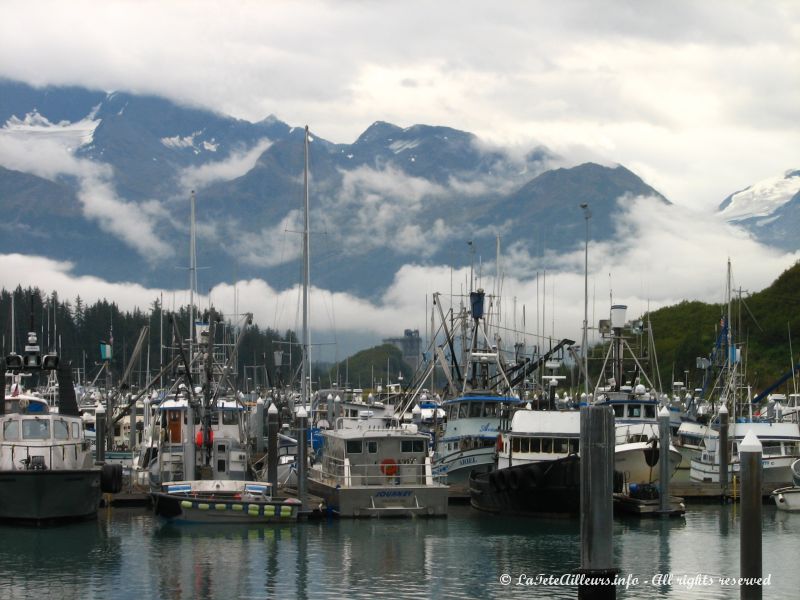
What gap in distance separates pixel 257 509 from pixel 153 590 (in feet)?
37.7

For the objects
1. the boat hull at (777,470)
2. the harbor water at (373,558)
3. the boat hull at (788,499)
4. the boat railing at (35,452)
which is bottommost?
the harbor water at (373,558)

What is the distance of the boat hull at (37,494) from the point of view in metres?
49.8

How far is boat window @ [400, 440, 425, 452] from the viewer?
54469 millimetres

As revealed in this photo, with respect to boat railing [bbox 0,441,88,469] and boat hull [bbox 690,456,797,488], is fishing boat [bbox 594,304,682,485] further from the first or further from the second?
boat railing [bbox 0,441,88,469]

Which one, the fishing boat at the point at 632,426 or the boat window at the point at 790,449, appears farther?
the boat window at the point at 790,449

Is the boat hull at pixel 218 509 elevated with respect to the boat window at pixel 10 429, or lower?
lower

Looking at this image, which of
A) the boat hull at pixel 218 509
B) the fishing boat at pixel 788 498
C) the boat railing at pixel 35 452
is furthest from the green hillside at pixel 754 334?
the boat railing at pixel 35 452

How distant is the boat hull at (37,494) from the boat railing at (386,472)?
410 inches

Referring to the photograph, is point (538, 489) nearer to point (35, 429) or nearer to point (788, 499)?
point (788, 499)

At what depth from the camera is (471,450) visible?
6369 cm

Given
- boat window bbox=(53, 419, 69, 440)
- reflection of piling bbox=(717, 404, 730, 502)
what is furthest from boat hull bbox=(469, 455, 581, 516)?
boat window bbox=(53, 419, 69, 440)

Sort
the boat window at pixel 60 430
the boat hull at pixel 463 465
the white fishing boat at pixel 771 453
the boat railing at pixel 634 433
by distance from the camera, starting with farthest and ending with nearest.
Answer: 1. the white fishing boat at pixel 771 453
2. the boat hull at pixel 463 465
3. the boat railing at pixel 634 433
4. the boat window at pixel 60 430

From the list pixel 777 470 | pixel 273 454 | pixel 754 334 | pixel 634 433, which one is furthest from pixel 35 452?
pixel 754 334

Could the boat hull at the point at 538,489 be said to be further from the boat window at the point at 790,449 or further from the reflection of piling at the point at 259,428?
the reflection of piling at the point at 259,428
